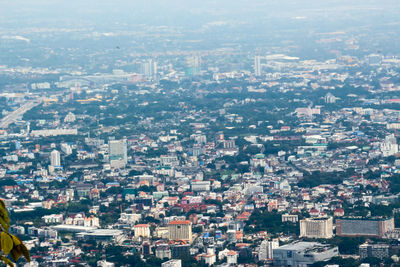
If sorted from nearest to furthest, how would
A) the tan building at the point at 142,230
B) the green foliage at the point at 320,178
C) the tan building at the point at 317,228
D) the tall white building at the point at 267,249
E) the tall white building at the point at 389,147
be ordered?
the tall white building at the point at 267,249
the tan building at the point at 317,228
the tan building at the point at 142,230
the green foliage at the point at 320,178
the tall white building at the point at 389,147

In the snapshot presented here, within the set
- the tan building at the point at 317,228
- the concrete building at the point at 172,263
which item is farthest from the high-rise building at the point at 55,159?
the concrete building at the point at 172,263

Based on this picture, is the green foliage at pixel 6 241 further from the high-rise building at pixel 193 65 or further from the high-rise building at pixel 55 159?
the high-rise building at pixel 193 65

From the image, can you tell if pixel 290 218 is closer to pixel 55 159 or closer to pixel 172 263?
pixel 172 263

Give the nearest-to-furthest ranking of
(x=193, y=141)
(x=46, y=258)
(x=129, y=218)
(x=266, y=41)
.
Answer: (x=46, y=258) → (x=129, y=218) → (x=193, y=141) → (x=266, y=41)

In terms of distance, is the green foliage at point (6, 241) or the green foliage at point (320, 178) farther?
the green foliage at point (320, 178)

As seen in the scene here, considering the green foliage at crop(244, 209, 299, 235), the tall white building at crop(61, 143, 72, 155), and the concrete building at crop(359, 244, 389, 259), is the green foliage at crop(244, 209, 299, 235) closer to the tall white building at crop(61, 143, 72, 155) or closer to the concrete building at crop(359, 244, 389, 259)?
the concrete building at crop(359, 244, 389, 259)

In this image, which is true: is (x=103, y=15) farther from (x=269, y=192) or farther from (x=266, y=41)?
(x=269, y=192)

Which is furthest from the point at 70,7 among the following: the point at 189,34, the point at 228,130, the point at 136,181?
the point at 136,181
